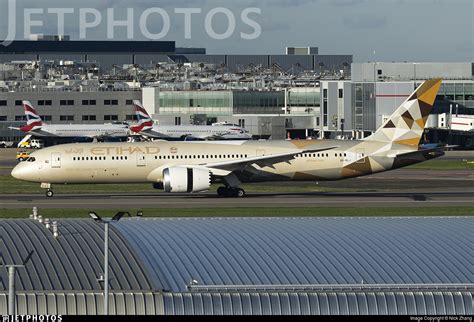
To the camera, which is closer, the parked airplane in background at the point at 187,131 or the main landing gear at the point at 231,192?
the main landing gear at the point at 231,192

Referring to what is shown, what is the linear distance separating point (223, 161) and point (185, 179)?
4.08 metres

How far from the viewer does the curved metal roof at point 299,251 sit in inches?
1501

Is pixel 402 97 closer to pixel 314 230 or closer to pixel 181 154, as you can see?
pixel 181 154

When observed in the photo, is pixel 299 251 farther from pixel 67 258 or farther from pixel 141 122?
pixel 141 122

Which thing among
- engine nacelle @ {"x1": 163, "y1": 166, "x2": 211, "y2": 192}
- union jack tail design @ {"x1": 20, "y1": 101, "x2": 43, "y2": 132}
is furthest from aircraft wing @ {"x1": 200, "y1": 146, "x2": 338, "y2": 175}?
union jack tail design @ {"x1": 20, "y1": 101, "x2": 43, "y2": 132}

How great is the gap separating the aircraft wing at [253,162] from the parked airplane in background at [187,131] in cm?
8563

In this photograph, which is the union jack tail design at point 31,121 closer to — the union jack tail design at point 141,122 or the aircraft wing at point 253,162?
the union jack tail design at point 141,122

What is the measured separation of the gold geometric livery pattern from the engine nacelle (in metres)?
13.1

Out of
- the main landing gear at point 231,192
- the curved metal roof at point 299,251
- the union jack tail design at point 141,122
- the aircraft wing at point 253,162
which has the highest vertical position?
the union jack tail design at point 141,122

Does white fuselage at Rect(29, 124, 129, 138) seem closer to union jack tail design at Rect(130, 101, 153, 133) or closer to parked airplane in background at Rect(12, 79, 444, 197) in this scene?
union jack tail design at Rect(130, 101, 153, 133)

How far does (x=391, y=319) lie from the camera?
3625 centimetres

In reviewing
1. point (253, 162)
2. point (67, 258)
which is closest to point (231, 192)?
point (253, 162)

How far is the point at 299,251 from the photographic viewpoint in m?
40.9

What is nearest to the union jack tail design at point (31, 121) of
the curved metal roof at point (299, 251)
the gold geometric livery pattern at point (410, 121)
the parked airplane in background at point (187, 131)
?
the parked airplane in background at point (187, 131)
